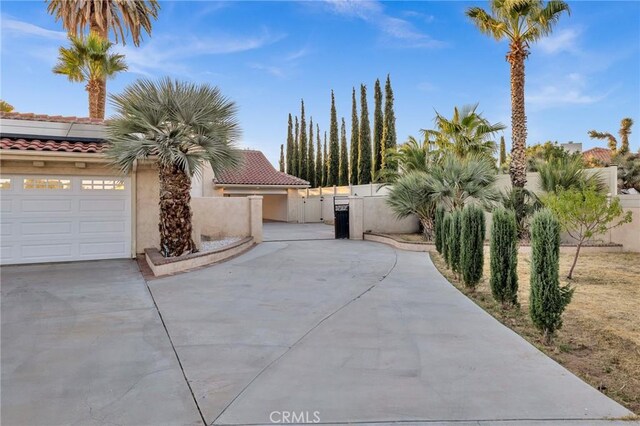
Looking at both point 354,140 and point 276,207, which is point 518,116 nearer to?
point 276,207

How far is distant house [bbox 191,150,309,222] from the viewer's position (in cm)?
2417

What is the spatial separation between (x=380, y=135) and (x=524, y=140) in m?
16.2

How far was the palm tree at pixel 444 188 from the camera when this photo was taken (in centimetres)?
1233

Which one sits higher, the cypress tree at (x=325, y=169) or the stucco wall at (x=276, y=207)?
the cypress tree at (x=325, y=169)

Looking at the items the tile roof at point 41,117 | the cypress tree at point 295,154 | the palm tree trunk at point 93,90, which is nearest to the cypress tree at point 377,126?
the cypress tree at point 295,154

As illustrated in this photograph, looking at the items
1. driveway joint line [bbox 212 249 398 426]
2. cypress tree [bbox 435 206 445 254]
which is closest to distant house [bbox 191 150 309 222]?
cypress tree [bbox 435 206 445 254]

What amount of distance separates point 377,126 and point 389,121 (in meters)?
1.19

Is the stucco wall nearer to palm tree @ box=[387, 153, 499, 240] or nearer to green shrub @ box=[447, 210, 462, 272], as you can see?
palm tree @ box=[387, 153, 499, 240]

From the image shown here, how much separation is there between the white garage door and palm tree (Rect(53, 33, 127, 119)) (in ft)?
36.5

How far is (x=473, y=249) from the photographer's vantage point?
6926 mm

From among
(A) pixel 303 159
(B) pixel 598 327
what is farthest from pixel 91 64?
(A) pixel 303 159

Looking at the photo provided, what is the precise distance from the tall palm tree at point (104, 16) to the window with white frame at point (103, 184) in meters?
11.5

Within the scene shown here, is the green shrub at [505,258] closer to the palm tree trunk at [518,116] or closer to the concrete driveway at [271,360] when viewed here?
the concrete driveway at [271,360]

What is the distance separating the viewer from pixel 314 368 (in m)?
3.62
